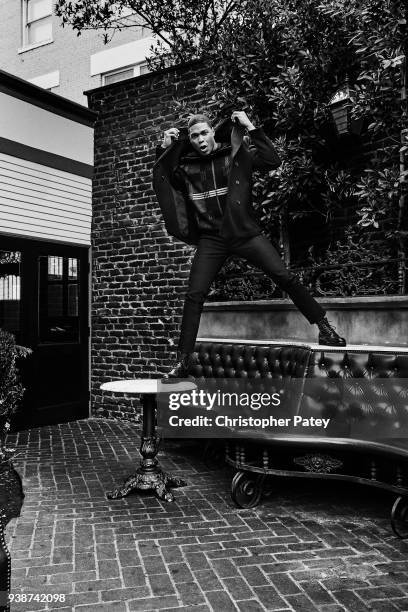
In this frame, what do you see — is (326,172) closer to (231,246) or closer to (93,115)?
(231,246)

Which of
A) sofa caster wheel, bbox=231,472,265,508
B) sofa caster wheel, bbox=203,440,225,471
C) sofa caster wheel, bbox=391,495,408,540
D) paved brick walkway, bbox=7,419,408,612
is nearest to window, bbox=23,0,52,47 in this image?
sofa caster wheel, bbox=203,440,225,471

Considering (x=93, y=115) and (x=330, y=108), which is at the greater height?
(x=93, y=115)

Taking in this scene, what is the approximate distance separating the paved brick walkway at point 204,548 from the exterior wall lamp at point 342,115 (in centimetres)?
347

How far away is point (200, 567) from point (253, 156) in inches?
114

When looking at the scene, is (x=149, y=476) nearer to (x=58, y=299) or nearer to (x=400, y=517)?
(x=400, y=517)

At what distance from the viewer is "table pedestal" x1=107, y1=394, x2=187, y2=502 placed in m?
4.75

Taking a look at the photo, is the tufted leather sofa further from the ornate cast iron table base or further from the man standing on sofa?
the ornate cast iron table base

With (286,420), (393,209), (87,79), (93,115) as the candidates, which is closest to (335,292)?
(393,209)

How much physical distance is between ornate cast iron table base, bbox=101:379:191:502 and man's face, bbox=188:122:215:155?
1938 mm

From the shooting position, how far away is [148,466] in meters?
4.93

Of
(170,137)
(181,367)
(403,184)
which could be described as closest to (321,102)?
(403,184)

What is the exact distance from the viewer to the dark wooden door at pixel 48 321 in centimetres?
739

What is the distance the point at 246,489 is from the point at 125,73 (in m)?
11.0

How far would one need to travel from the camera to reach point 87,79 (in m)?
13.7
